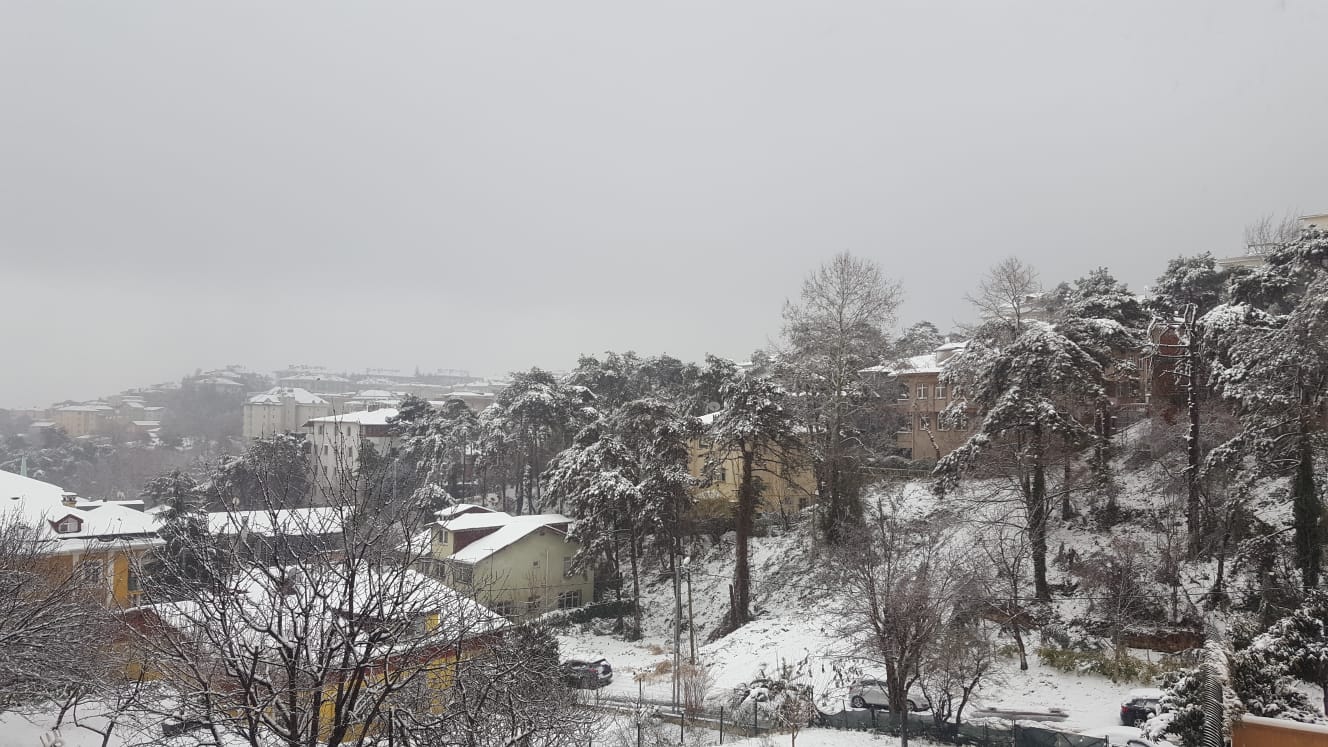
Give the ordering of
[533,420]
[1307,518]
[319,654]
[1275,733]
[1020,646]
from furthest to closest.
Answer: [533,420] < [1020,646] < [1307,518] < [1275,733] < [319,654]

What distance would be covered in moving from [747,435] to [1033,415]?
9.75 m

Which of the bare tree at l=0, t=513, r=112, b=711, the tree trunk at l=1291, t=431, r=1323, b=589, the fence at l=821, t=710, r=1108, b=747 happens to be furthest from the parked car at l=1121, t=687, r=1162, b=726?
the bare tree at l=0, t=513, r=112, b=711

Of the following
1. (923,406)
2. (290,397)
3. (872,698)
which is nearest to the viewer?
(872,698)

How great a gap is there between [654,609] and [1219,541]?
20492 millimetres

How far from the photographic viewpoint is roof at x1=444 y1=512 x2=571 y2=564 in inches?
1227

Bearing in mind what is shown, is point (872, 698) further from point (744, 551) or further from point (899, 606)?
point (744, 551)

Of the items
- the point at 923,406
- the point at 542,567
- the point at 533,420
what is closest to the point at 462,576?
the point at 542,567

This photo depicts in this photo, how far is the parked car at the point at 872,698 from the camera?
17.2 meters

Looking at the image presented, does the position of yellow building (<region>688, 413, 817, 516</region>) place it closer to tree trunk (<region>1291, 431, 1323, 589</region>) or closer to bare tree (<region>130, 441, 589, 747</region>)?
tree trunk (<region>1291, 431, 1323, 589</region>)

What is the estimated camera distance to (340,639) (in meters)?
7.12

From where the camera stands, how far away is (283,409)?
8069 centimetres

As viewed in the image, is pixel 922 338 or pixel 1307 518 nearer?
pixel 1307 518

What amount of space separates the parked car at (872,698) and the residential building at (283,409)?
70.4 meters

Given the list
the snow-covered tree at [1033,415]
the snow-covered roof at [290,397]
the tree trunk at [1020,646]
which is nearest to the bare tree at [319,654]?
the tree trunk at [1020,646]
